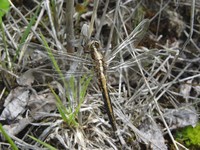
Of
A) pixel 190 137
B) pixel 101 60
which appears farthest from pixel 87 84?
pixel 190 137

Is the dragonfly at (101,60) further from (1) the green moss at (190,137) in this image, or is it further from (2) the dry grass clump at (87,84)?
(1) the green moss at (190,137)

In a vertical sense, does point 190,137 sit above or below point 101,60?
below

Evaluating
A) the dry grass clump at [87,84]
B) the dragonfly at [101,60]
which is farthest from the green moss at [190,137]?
the dragonfly at [101,60]

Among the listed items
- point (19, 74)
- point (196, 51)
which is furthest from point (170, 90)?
point (19, 74)

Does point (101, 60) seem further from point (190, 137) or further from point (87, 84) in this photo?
point (190, 137)

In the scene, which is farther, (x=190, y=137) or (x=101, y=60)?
(x=190, y=137)

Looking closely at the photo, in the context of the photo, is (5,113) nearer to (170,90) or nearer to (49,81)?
(49,81)

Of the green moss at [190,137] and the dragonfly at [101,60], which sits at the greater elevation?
the dragonfly at [101,60]

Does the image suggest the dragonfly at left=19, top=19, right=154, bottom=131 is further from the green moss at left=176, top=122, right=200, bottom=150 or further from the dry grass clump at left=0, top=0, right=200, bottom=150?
the green moss at left=176, top=122, right=200, bottom=150
